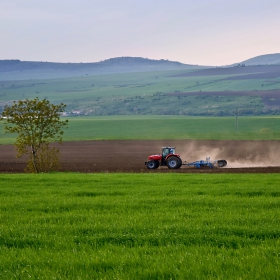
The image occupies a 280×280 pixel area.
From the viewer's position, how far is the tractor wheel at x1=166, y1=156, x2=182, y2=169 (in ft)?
135

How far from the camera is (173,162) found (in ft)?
136

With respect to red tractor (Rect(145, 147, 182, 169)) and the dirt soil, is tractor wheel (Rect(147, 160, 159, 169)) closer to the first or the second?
red tractor (Rect(145, 147, 182, 169))

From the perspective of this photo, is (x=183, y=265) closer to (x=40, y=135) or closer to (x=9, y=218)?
(x=9, y=218)

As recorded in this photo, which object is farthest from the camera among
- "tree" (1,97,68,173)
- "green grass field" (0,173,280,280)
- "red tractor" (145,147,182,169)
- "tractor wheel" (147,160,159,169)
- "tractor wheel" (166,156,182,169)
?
"tractor wheel" (147,160,159,169)

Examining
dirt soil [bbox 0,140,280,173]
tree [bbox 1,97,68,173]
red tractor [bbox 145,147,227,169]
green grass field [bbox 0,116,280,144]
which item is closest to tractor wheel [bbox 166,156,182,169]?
red tractor [bbox 145,147,227,169]

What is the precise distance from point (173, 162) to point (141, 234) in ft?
96.7

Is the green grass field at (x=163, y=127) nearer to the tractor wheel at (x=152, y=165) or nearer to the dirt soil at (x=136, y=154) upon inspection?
the dirt soil at (x=136, y=154)

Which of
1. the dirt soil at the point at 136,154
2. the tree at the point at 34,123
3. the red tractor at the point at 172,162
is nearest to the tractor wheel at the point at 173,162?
the red tractor at the point at 172,162

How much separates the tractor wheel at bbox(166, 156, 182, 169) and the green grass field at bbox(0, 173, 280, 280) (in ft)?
67.0

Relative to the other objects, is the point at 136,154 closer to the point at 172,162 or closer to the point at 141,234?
the point at 172,162

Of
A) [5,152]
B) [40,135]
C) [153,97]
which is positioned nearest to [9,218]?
[40,135]

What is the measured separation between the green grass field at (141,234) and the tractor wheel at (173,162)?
20.4 metres

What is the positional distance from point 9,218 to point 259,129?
330ft

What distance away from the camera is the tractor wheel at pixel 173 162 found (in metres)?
41.1
